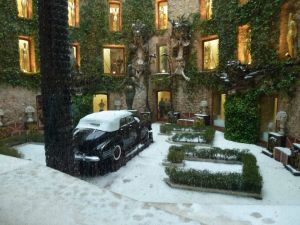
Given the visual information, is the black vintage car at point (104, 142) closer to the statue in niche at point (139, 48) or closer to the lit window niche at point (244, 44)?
the lit window niche at point (244, 44)

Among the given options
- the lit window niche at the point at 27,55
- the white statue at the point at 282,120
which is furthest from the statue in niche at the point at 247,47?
the lit window niche at the point at 27,55

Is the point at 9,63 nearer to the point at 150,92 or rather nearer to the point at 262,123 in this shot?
the point at 150,92

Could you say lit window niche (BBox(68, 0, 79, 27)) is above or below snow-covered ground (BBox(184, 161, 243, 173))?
above

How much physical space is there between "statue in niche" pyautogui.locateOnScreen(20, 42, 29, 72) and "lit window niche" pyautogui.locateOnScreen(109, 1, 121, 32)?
7279 millimetres

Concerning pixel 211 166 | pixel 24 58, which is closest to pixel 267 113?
pixel 211 166

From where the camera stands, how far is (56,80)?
14.6 ft

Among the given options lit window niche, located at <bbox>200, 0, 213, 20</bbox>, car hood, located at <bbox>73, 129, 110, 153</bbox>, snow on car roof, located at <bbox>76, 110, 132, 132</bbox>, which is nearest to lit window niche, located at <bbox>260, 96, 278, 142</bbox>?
snow on car roof, located at <bbox>76, 110, 132, 132</bbox>

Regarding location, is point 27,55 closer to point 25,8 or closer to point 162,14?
point 25,8

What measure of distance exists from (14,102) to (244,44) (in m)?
15.4

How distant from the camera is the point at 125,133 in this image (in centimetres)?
1048

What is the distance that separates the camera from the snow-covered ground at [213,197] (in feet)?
19.1

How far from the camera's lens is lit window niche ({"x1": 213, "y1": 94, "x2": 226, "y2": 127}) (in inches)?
694

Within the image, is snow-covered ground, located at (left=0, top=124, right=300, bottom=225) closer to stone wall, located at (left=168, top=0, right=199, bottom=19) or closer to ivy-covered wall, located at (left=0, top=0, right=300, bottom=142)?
ivy-covered wall, located at (left=0, top=0, right=300, bottom=142)

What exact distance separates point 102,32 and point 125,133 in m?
13.6
